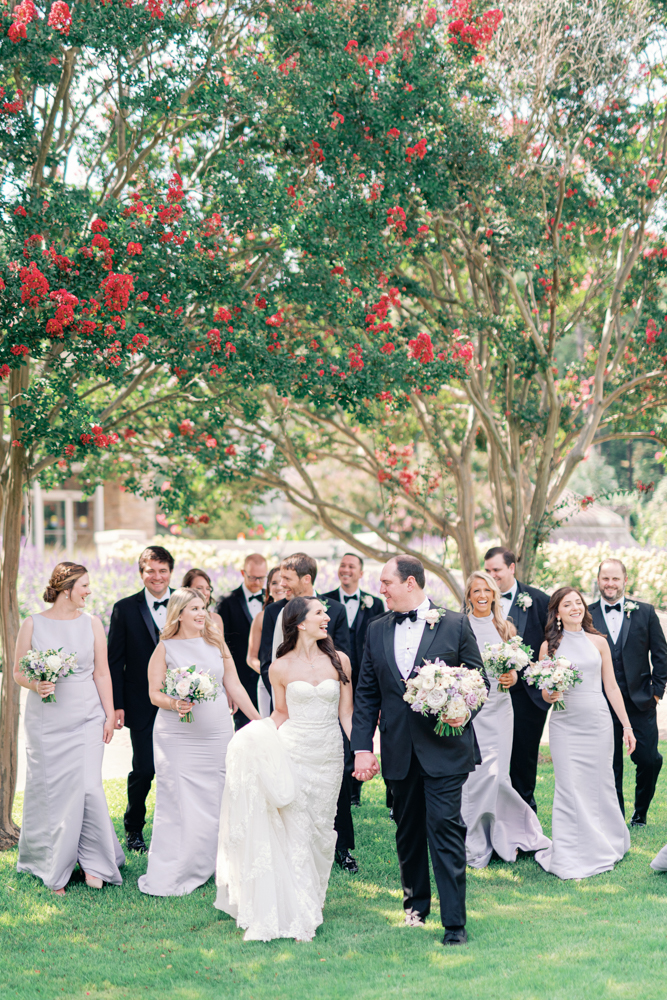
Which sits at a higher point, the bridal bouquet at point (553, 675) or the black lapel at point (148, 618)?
the black lapel at point (148, 618)

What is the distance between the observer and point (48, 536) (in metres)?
31.6

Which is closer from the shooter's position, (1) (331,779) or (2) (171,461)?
(1) (331,779)

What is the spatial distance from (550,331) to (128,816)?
241 inches

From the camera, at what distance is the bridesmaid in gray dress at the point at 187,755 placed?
19.7 feet

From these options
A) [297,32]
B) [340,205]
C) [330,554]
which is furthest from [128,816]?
[330,554]

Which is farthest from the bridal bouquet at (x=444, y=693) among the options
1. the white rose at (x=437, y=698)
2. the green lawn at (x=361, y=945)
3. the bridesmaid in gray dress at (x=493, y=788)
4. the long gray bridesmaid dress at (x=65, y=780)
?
the long gray bridesmaid dress at (x=65, y=780)

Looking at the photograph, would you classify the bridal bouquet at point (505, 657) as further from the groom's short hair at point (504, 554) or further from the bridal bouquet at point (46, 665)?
the bridal bouquet at point (46, 665)

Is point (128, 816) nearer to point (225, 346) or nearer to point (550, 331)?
point (225, 346)

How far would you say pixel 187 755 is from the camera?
6.12 meters

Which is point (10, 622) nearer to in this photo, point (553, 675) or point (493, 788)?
point (493, 788)

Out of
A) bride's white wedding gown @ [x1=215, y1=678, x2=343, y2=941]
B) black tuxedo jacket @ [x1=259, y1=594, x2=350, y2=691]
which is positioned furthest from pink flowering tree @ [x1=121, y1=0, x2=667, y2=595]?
bride's white wedding gown @ [x1=215, y1=678, x2=343, y2=941]

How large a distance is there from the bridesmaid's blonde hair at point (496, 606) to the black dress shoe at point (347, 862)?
1832 mm

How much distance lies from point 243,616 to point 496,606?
119 inches

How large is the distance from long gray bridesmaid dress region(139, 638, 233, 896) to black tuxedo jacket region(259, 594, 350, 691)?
2.77 ft
